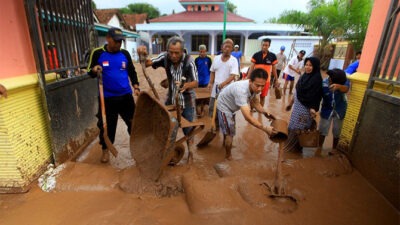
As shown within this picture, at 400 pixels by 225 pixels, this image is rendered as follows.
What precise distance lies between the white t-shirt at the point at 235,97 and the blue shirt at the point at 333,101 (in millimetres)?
1095

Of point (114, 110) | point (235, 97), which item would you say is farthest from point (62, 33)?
point (235, 97)

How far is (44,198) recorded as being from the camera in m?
2.28

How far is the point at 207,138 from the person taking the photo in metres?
3.60

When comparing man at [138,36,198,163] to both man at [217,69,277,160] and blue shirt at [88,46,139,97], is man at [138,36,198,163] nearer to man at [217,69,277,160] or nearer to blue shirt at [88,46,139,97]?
blue shirt at [88,46,139,97]

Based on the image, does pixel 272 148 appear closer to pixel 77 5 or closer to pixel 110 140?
pixel 110 140

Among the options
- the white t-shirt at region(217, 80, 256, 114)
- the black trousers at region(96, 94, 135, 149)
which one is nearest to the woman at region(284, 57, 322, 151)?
the white t-shirt at region(217, 80, 256, 114)

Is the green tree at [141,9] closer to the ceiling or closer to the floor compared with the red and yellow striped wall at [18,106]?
closer to the ceiling

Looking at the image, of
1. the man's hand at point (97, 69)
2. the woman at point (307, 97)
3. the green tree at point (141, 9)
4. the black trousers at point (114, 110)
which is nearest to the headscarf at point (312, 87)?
the woman at point (307, 97)

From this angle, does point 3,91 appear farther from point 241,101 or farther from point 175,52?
point 241,101

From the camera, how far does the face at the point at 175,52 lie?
102 inches

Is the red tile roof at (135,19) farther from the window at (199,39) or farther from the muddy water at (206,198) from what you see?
the muddy water at (206,198)

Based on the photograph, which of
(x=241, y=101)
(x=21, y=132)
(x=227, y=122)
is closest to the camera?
(x=21, y=132)

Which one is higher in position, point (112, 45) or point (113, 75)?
point (112, 45)

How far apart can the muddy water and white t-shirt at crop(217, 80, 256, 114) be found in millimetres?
758
